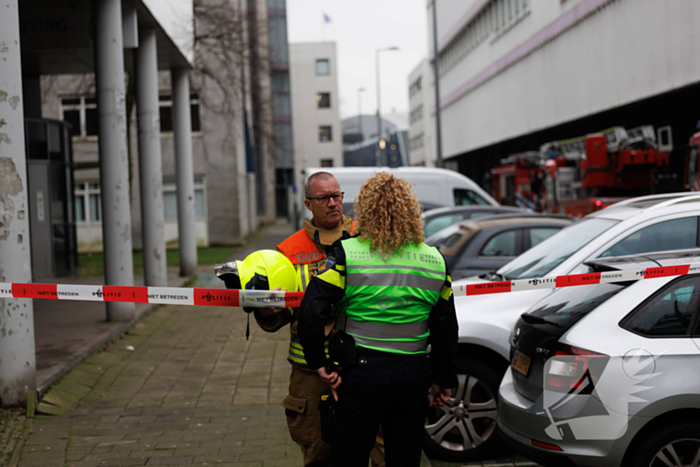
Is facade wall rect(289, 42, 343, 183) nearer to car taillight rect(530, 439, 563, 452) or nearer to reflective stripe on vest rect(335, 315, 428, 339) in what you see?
car taillight rect(530, 439, 563, 452)

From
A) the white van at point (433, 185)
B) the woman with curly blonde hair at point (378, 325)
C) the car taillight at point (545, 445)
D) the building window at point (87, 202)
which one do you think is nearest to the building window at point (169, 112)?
the building window at point (87, 202)

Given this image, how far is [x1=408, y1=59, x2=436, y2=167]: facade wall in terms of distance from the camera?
67938 millimetres

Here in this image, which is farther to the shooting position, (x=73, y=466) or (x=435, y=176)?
(x=435, y=176)

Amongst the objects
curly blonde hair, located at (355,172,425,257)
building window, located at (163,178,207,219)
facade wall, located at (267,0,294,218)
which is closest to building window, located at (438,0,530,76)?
facade wall, located at (267,0,294,218)

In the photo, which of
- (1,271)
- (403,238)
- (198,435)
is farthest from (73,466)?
(403,238)

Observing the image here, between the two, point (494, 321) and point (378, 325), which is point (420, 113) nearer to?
point (494, 321)

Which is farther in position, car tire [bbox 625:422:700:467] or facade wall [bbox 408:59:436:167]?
facade wall [bbox 408:59:436:167]

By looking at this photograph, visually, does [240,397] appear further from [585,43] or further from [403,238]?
[585,43]

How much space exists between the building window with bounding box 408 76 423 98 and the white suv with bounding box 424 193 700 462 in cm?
6804

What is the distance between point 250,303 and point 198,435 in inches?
99.5

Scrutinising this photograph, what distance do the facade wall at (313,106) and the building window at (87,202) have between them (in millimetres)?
36566

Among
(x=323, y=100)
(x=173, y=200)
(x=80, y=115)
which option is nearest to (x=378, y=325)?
(x=173, y=200)

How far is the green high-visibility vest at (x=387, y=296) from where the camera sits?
3.03 metres

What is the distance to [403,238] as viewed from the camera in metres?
3.09
